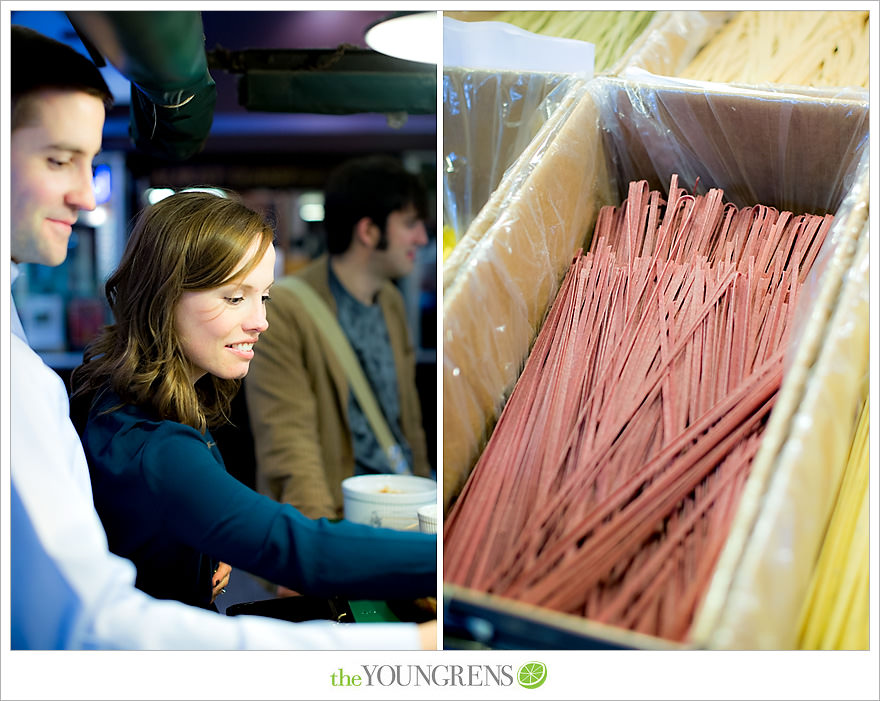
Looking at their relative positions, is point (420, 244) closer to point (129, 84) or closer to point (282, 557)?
point (129, 84)

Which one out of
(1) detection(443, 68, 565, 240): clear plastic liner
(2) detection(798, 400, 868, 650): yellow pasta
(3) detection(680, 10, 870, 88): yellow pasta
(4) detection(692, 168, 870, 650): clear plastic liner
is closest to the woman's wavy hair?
(1) detection(443, 68, 565, 240): clear plastic liner

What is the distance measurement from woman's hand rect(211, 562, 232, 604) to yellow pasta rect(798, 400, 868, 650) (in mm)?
979

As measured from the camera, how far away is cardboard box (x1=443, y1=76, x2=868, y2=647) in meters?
0.90

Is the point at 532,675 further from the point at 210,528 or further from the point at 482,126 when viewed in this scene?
the point at 482,126

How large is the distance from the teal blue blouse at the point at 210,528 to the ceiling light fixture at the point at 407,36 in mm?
851

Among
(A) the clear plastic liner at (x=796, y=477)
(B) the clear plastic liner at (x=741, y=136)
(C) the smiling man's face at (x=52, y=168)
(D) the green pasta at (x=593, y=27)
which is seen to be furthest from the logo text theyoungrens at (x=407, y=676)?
(D) the green pasta at (x=593, y=27)

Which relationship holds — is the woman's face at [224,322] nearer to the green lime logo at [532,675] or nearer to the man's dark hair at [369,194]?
the man's dark hair at [369,194]

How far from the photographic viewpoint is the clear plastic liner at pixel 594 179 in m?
1.12

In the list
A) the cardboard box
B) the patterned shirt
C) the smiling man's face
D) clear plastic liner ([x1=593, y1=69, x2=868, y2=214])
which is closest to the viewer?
the cardboard box

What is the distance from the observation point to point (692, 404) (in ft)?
3.52

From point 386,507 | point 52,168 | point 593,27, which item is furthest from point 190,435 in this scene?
point 593,27

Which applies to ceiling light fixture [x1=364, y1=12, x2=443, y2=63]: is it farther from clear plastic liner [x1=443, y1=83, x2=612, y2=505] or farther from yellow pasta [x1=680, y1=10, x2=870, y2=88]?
yellow pasta [x1=680, y1=10, x2=870, y2=88]

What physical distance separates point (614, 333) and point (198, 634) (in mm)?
836

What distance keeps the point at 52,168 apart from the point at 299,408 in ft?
2.45
